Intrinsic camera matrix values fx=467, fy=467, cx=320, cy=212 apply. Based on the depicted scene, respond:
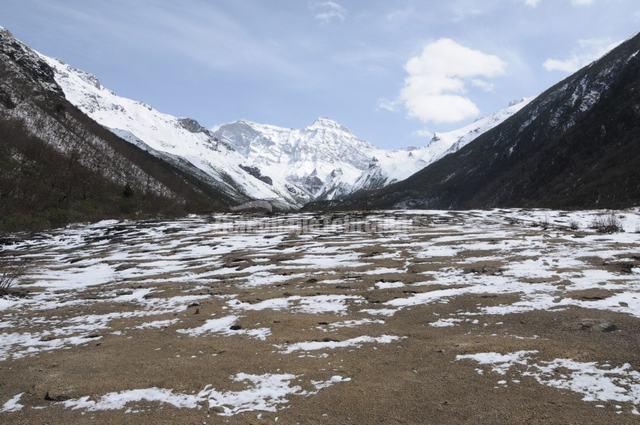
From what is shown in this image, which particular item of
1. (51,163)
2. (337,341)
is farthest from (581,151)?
(337,341)

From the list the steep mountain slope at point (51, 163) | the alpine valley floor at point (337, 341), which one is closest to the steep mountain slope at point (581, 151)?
the alpine valley floor at point (337, 341)

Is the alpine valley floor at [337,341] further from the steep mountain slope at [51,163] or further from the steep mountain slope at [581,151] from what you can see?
the steep mountain slope at [581,151]

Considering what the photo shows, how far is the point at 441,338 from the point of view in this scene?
11.3 meters

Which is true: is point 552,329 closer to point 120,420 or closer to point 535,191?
point 120,420

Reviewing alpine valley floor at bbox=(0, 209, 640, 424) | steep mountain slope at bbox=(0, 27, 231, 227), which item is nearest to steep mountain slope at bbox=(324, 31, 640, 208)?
alpine valley floor at bbox=(0, 209, 640, 424)

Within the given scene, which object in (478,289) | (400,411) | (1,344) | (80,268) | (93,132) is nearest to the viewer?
(400,411)

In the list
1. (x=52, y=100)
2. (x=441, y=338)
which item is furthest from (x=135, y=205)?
(x=441, y=338)

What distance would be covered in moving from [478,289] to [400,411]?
9.22 meters

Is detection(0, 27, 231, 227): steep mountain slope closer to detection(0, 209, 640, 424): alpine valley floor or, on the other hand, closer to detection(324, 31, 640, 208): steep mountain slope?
detection(0, 209, 640, 424): alpine valley floor

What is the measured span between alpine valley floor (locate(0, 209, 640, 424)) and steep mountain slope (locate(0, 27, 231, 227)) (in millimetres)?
36440

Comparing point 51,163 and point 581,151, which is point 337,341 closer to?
point 51,163

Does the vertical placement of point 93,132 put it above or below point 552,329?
above

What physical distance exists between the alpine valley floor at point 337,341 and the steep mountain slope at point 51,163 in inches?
1435

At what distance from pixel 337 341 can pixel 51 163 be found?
75178 millimetres
